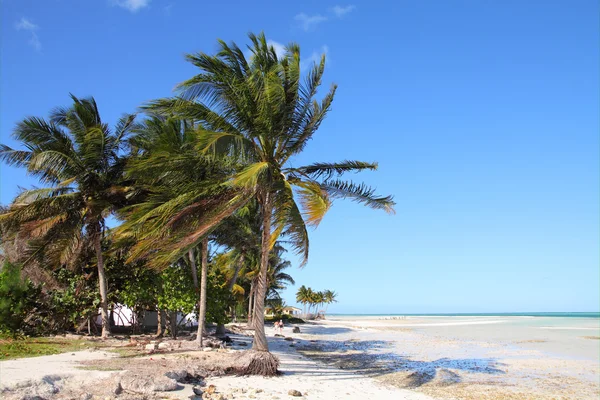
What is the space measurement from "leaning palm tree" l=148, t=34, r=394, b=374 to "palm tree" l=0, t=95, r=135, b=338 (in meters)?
6.23

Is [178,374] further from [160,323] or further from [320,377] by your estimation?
[160,323]

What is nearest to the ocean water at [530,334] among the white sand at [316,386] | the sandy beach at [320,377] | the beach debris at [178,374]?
the sandy beach at [320,377]

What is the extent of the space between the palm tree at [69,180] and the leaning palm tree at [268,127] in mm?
6225

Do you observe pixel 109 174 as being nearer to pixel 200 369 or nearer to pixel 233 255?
pixel 200 369

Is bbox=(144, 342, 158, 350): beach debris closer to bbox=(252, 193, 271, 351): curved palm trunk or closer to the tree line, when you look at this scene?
the tree line

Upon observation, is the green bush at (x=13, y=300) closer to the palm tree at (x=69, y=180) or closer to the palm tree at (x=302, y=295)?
the palm tree at (x=69, y=180)

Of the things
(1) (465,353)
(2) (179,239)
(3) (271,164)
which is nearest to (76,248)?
(2) (179,239)

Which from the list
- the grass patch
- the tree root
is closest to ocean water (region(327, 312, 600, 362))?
the tree root

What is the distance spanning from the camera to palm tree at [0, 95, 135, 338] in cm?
1611

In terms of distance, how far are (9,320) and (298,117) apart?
1310cm

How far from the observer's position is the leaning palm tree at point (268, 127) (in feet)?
36.7

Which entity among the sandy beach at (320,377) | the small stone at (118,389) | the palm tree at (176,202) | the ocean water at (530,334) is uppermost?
the palm tree at (176,202)

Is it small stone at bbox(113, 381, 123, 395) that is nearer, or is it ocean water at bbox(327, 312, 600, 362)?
small stone at bbox(113, 381, 123, 395)

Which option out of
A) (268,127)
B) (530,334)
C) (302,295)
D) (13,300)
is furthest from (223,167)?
(302,295)
